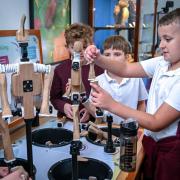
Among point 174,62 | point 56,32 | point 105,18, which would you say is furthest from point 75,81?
point 105,18

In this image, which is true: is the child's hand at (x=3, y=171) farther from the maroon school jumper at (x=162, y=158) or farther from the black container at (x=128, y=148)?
the maroon school jumper at (x=162, y=158)

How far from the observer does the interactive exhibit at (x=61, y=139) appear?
684mm

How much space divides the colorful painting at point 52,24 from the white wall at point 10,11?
118 mm

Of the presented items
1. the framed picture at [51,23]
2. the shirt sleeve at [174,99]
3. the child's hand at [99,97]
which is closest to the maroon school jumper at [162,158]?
the shirt sleeve at [174,99]

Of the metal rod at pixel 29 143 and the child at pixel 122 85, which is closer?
the metal rod at pixel 29 143

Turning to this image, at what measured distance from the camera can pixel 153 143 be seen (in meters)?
0.98

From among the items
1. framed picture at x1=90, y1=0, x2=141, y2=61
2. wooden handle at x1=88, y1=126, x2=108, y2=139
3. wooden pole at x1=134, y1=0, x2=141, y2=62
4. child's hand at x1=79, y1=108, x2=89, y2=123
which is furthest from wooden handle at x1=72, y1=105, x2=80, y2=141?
wooden pole at x1=134, y1=0, x2=141, y2=62

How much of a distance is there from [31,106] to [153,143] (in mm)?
490

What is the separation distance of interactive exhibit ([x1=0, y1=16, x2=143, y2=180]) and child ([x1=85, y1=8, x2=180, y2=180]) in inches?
1.7

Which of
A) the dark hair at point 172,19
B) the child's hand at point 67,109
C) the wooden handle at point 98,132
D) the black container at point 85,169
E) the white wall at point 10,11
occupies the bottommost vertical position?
the black container at point 85,169

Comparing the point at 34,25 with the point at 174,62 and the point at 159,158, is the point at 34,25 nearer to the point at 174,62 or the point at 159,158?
the point at 174,62

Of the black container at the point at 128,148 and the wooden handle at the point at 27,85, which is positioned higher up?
the wooden handle at the point at 27,85

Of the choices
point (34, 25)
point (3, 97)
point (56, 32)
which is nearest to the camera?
point (3, 97)

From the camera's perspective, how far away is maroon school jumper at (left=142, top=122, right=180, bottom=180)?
91 cm
